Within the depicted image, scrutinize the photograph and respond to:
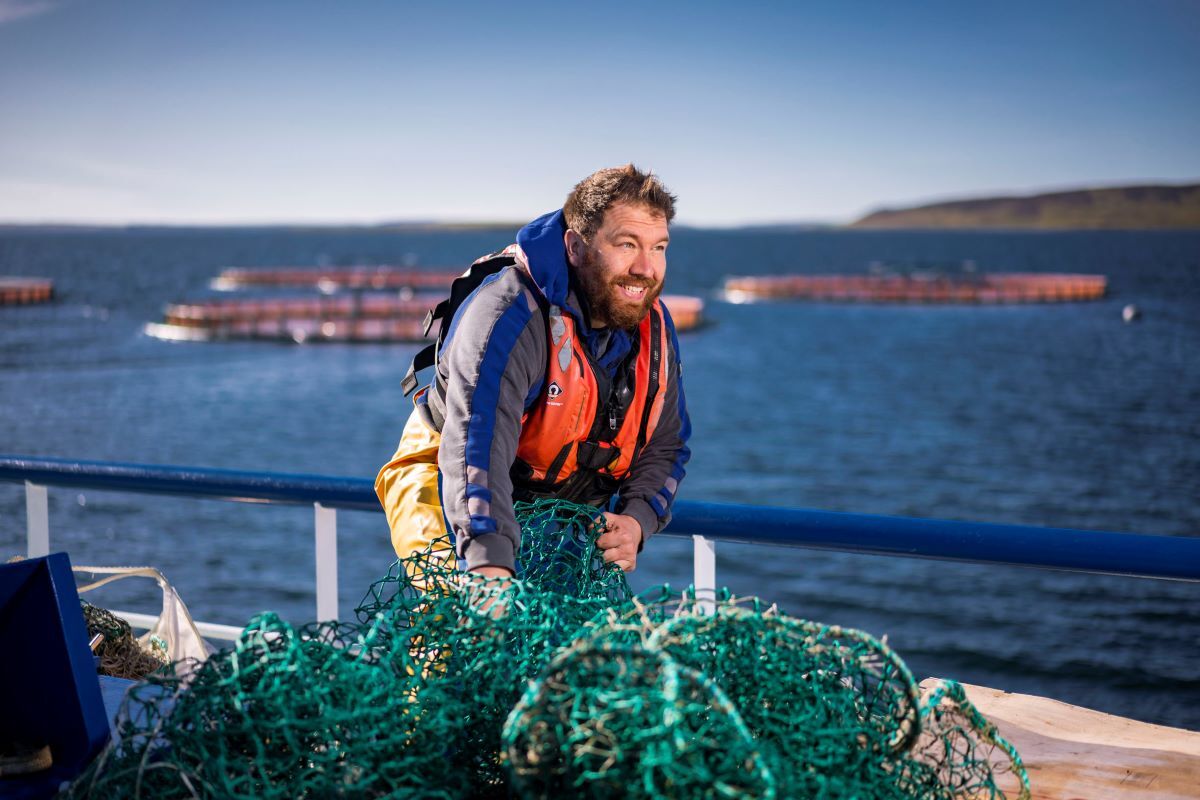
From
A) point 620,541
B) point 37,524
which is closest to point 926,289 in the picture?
point 37,524

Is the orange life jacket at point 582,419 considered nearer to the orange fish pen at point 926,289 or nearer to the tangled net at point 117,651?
the tangled net at point 117,651

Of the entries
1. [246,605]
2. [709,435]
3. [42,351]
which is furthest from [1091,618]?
[42,351]

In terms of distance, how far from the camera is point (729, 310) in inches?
4021

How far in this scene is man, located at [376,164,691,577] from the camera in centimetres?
233

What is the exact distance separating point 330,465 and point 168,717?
40259 millimetres

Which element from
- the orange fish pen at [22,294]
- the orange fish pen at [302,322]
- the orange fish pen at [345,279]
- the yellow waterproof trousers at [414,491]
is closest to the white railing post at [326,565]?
the yellow waterproof trousers at [414,491]

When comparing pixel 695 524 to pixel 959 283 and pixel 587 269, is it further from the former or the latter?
pixel 959 283

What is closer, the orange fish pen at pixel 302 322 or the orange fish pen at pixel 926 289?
the orange fish pen at pixel 302 322

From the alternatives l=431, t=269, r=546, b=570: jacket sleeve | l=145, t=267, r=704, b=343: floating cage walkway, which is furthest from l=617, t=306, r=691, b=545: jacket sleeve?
l=145, t=267, r=704, b=343: floating cage walkway

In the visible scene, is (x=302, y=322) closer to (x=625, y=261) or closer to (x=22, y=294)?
(x=22, y=294)

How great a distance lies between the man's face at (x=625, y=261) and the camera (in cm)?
247

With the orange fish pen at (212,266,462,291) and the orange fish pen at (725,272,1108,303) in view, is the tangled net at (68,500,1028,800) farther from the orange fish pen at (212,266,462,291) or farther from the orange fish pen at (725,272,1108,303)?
the orange fish pen at (725,272,1108,303)

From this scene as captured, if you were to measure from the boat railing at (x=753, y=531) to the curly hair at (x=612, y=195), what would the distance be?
0.81 meters

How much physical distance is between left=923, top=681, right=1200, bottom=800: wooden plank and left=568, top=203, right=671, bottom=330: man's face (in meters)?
1.21
